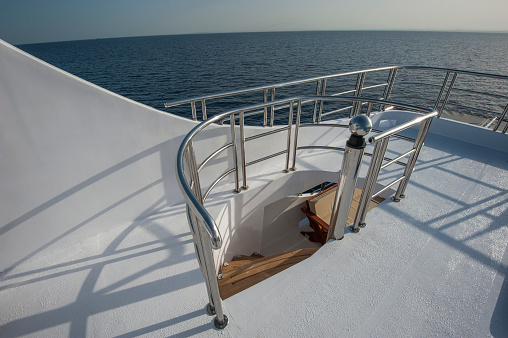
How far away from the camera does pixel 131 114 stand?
1896mm

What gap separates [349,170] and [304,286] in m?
0.77

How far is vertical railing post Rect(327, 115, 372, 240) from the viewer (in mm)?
1445

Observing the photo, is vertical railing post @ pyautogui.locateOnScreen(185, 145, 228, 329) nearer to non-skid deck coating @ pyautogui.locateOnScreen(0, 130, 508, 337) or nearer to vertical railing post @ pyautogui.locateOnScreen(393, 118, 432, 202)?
non-skid deck coating @ pyautogui.locateOnScreen(0, 130, 508, 337)

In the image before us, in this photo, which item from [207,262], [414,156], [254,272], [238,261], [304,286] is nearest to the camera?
[207,262]

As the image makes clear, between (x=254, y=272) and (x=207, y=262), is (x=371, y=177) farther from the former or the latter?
(x=207, y=262)

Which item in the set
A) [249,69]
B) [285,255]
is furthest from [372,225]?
[249,69]

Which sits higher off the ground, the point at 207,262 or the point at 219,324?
the point at 207,262

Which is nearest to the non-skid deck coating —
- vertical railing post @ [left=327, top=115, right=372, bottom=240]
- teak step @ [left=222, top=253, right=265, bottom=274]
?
vertical railing post @ [left=327, top=115, right=372, bottom=240]

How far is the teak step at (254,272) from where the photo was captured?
180 cm

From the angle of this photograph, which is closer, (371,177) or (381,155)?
(381,155)

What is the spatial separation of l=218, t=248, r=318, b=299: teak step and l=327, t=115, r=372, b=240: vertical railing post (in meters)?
0.36

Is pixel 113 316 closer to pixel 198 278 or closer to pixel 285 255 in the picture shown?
pixel 198 278

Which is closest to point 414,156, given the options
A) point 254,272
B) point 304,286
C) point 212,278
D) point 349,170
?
point 349,170

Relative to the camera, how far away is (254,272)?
6.27 ft
